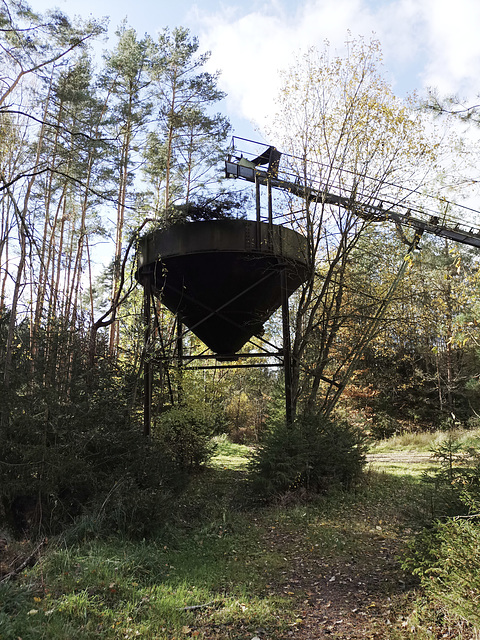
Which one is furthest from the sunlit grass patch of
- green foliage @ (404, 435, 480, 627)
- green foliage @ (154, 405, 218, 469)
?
green foliage @ (404, 435, 480, 627)

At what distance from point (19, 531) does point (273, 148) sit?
7.80 metres

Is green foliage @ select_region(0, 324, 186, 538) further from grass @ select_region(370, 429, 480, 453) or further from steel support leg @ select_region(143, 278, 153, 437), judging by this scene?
grass @ select_region(370, 429, 480, 453)

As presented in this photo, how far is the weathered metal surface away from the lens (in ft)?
27.8

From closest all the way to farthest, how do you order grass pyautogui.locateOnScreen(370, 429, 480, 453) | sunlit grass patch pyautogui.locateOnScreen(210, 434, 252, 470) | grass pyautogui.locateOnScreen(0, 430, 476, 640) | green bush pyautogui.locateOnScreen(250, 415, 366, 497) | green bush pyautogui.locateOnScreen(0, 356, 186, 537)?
grass pyautogui.locateOnScreen(0, 430, 476, 640) → green bush pyautogui.locateOnScreen(0, 356, 186, 537) → green bush pyautogui.locateOnScreen(250, 415, 366, 497) → sunlit grass patch pyautogui.locateOnScreen(210, 434, 252, 470) → grass pyautogui.locateOnScreen(370, 429, 480, 453)

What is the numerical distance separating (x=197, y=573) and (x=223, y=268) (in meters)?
5.28

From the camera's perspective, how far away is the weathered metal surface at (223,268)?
846 cm

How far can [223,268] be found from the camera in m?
8.73

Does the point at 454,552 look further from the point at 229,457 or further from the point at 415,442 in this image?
the point at 415,442

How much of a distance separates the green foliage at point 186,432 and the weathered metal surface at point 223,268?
185 cm

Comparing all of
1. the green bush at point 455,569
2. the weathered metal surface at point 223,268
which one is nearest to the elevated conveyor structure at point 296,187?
the weathered metal surface at point 223,268

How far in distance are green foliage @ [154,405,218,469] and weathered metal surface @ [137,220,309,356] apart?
6.08ft

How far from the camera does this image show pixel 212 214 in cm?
894

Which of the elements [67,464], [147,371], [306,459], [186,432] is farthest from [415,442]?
[67,464]

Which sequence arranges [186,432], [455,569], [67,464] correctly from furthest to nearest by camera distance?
1. [186,432]
2. [67,464]
3. [455,569]
